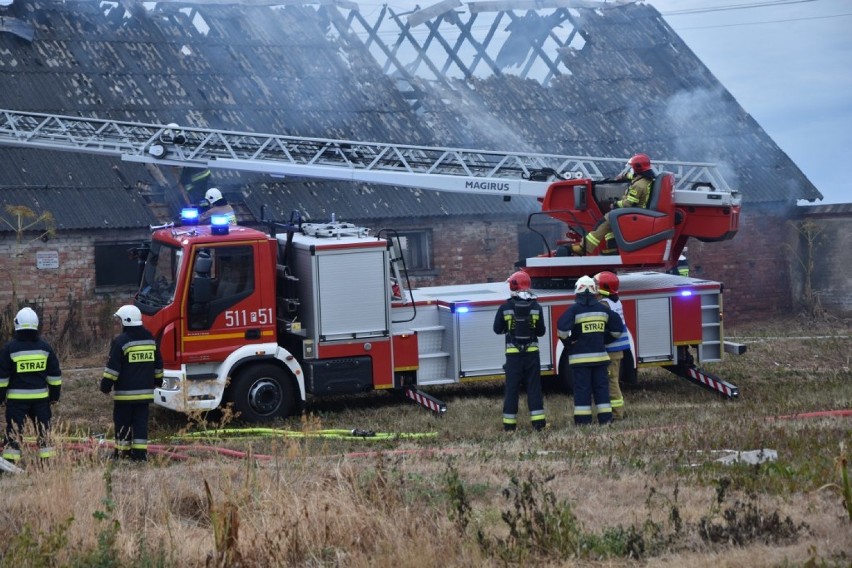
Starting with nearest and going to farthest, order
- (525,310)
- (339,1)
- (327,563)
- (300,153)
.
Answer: (327,563), (525,310), (300,153), (339,1)

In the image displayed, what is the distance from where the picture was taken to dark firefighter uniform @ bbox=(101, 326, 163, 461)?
33.3 feet

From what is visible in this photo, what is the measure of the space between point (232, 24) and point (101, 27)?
9.19ft

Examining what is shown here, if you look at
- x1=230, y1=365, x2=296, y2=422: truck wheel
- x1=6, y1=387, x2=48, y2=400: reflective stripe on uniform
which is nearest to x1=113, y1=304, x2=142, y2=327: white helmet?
x1=6, y1=387, x2=48, y2=400: reflective stripe on uniform

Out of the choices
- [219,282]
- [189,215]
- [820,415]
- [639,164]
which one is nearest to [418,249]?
[639,164]

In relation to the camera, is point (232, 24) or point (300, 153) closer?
point (300, 153)

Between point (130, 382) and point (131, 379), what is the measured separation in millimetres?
28

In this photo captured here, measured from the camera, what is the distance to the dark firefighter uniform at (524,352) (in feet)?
37.0

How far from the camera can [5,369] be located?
32.3 feet

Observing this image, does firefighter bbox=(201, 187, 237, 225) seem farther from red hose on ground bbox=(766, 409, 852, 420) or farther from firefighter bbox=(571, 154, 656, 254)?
red hose on ground bbox=(766, 409, 852, 420)

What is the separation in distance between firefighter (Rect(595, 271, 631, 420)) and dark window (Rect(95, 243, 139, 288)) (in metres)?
8.95

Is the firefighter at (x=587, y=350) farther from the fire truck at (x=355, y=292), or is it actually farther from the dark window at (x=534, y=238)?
the dark window at (x=534, y=238)

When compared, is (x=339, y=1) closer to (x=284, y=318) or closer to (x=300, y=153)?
(x=300, y=153)

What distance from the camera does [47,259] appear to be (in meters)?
17.9

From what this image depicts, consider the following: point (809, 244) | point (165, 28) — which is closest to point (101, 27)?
point (165, 28)
